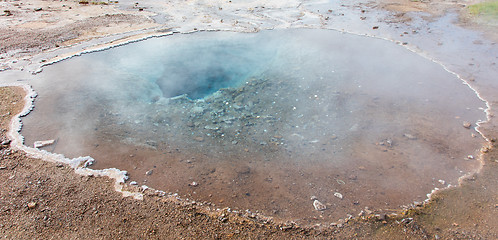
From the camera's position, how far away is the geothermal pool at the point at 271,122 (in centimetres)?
468

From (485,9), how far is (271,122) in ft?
40.5

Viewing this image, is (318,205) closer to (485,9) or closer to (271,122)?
(271,122)

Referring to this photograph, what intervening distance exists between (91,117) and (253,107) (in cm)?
340

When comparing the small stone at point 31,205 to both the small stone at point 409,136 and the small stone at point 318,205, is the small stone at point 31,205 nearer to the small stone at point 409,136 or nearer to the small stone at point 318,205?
the small stone at point 318,205

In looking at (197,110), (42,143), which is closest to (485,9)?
(197,110)

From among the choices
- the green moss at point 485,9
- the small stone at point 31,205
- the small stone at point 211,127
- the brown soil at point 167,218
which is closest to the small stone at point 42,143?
the brown soil at point 167,218

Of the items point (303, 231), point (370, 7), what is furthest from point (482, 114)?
point (370, 7)

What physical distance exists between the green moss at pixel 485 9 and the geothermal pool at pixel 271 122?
636 cm

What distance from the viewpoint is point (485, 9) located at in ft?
41.2

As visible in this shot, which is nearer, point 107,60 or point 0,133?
point 0,133

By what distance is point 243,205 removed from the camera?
4336 mm

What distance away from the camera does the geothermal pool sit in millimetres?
4684

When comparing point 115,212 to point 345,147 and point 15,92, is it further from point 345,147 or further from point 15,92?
point 15,92

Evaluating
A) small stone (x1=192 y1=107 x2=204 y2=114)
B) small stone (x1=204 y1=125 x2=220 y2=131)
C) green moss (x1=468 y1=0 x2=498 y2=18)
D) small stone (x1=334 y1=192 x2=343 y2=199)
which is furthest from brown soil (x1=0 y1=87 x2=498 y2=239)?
green moss (x1=468 y1=0 x2=498 y2=18)
